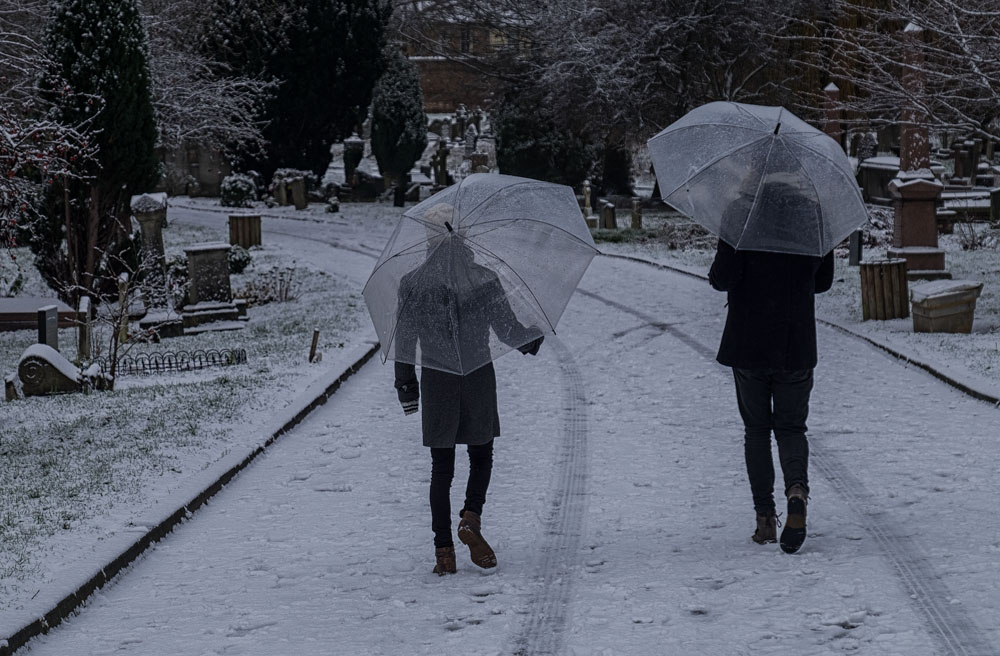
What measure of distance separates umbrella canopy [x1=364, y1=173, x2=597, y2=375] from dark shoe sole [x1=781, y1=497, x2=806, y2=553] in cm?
152

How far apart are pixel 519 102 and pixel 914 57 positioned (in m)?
22.2

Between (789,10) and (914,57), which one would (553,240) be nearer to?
(914,57)

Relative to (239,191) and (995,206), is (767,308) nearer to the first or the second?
(995,206)

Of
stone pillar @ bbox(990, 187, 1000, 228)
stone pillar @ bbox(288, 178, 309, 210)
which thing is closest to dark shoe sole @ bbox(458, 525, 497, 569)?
stone pillar @ bbox(990, 187, 1000, 228)

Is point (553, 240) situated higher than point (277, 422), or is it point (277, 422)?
point (553, 240)

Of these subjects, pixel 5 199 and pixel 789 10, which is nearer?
pixel 5 199

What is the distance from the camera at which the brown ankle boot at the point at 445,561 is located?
5.75 meters

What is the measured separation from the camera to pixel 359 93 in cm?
3678

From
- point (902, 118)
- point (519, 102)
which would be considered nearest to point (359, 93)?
point (519, 102)

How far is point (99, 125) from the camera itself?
56.5 ft

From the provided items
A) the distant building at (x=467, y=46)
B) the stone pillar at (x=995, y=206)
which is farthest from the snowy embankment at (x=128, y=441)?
the distant building at (x=467, y=46)

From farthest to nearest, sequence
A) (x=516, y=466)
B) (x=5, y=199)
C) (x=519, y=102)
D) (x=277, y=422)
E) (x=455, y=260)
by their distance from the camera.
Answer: (x=519, y=102), (x=5, y=199), (x=277, y=422), (x=516, y=466), (x=455, y=260)

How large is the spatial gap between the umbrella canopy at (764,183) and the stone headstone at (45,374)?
786cm

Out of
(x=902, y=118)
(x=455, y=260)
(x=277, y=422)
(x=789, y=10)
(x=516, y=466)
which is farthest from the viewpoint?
(x=789, y=10)
